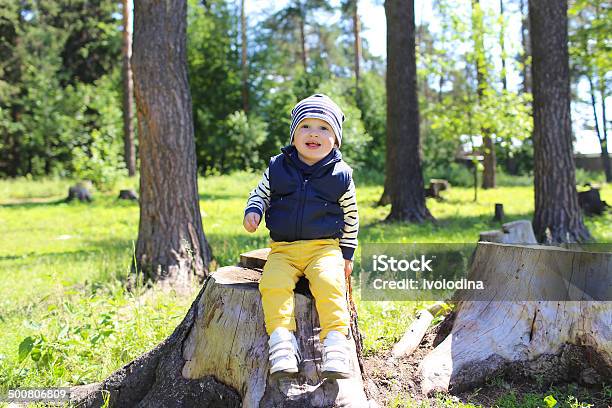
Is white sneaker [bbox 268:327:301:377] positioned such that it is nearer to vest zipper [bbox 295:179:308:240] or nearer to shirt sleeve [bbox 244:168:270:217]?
vest zipper [bbox 295:179:308:240]

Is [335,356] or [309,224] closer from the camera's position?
[335,356]

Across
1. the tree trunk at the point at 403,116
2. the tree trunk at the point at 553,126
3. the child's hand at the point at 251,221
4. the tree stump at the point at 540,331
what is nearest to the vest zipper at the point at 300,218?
the child's hand at the point at 251,221

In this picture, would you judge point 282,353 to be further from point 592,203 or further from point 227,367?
point 592,203

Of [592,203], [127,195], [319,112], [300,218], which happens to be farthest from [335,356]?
[127,195]

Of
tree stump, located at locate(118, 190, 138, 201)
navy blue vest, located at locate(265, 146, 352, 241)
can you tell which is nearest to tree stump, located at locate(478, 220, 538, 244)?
navy blue vest, located at locate(265, 146, 352, 241)

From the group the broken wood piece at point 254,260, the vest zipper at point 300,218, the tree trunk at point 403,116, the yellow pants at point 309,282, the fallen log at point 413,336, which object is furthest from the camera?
the tree trunk at point 403,116

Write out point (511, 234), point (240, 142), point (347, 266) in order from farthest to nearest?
point (240, 142)
point (511, 234)
point (347, 266)

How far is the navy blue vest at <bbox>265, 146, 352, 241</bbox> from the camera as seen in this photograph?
339 centimetres

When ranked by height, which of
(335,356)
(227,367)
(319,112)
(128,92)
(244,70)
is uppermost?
(244,70)

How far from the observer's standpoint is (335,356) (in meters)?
2.97

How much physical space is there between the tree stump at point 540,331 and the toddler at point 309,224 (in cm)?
123

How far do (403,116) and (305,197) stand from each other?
9383 millimetres

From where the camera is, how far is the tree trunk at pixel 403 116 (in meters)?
12.2

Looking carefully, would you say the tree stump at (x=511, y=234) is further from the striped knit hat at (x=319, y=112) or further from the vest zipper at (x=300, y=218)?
the vest zipper at (x=300, y=218)
